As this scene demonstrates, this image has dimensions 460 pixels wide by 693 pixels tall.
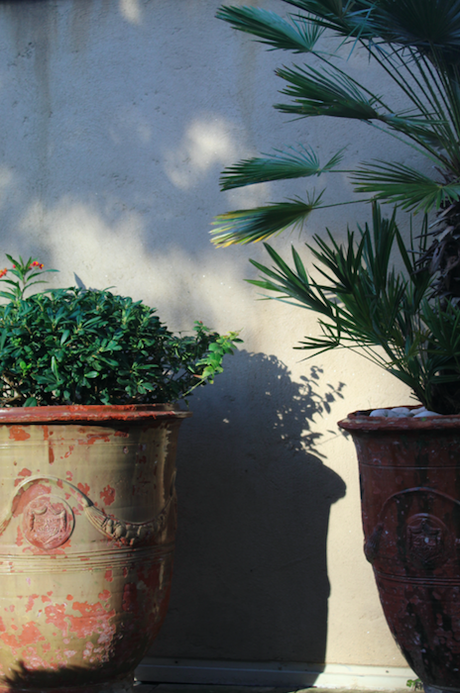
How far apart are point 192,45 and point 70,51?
0.54m

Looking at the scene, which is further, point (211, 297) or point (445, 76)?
point (211, 297)

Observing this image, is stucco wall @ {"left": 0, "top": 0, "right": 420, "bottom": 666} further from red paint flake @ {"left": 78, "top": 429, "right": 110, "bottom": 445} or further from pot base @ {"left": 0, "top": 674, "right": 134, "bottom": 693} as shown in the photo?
red paint flake @ {"left": 78, "top": 429, "right": 110, "bottom": 445}

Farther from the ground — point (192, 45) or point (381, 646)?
point (192, 45)

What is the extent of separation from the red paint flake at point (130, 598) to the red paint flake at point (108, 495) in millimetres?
254

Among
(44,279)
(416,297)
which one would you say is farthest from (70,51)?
(416,297)

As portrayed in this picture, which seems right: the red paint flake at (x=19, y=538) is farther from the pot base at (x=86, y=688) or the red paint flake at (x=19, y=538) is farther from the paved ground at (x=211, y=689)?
the paved ground at (x=211, y=689)

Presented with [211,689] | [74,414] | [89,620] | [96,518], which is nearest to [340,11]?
[74,414]

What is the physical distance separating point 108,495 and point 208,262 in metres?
1.13

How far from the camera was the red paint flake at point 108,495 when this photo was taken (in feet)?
5.79

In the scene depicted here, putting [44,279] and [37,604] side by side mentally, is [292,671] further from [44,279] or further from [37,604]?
[44,279]

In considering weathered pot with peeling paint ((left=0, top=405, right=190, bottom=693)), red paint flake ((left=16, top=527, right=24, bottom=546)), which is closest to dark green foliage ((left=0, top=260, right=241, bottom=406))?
weathered pot with peeling paint ((left=0, top=405, right=190, bottom=693))

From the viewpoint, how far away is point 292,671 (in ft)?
7.61

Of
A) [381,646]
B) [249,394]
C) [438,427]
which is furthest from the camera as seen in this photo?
[249,394]

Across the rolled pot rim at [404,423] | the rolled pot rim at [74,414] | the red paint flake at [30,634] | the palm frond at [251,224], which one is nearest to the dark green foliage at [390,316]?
the rolled pot rim at [404,423]
